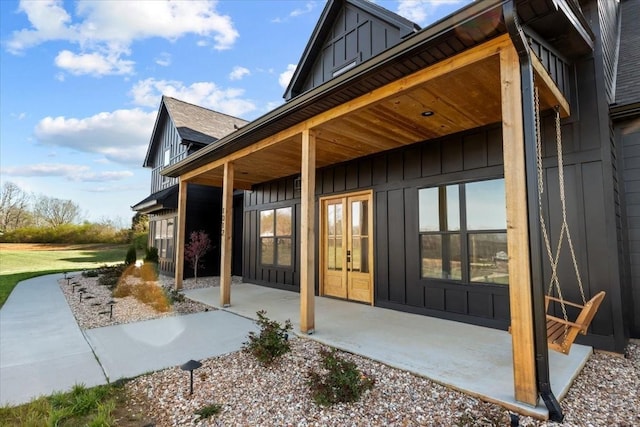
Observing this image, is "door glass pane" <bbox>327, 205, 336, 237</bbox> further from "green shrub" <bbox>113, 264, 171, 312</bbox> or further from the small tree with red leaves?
the small tree with red leaves

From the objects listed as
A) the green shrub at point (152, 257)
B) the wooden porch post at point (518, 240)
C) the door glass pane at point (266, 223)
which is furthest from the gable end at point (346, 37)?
the green shrub at point (152, 257)

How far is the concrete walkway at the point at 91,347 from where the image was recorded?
2992 mm

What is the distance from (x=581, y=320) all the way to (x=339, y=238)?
4251mm

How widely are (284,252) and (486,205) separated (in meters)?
4.86

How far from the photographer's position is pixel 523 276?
2.33 meters

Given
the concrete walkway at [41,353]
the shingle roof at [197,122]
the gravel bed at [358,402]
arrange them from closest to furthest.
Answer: the gravel bed at [358,402] → the concrete walkway at [41,353] → the shingle roof at [197,122]

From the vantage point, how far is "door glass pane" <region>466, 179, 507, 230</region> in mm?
4301

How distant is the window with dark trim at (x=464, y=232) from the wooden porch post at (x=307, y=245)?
6.36 feet

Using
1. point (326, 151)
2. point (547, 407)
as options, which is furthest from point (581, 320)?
point (326, 151)

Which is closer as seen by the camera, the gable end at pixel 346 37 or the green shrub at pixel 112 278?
the gable end at pixel 346 37

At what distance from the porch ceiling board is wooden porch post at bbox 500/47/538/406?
15.0 inches

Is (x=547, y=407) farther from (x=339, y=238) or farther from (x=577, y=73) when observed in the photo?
(x=339, y=238)

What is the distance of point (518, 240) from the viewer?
236 cm

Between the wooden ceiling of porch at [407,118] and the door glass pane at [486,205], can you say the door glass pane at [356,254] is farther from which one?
the door glass pane at [486,205]
